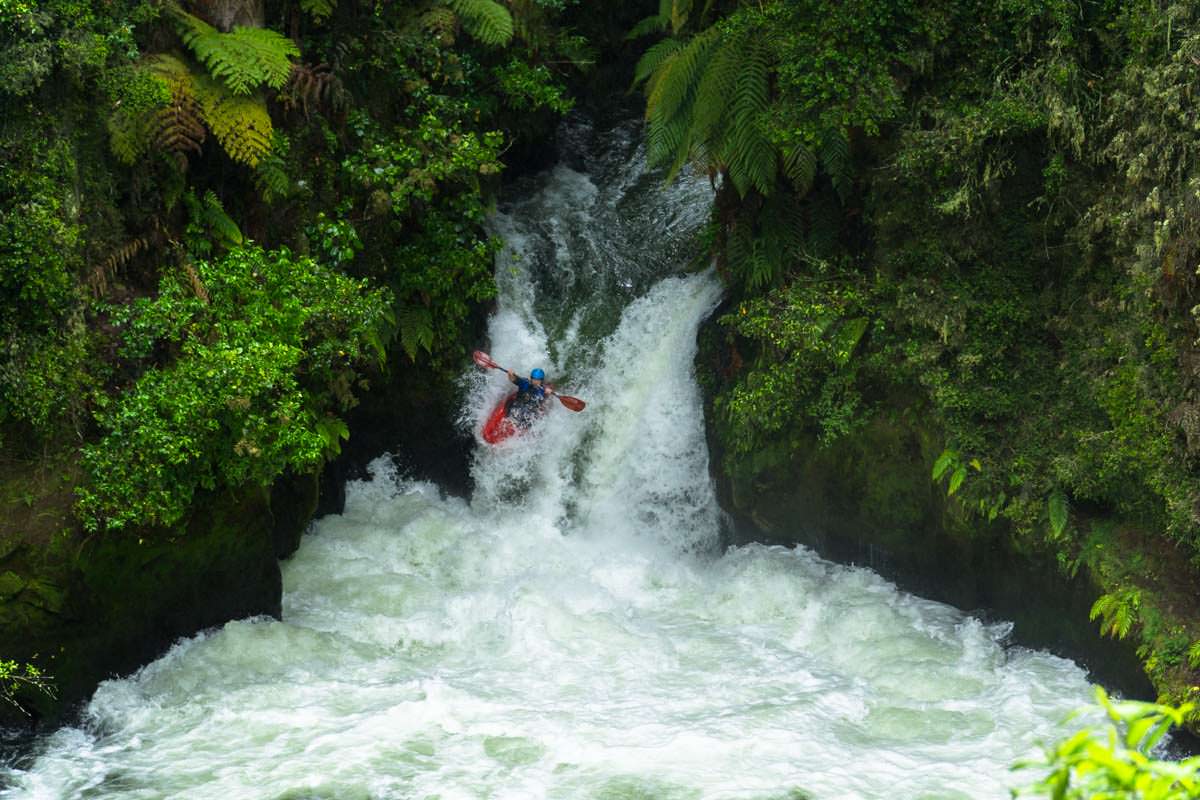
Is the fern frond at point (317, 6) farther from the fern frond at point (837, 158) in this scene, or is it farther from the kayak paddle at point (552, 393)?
the fern frond at point (837, 158)

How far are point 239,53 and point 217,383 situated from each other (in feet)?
9.00

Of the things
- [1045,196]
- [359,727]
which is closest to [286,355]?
[359,727]

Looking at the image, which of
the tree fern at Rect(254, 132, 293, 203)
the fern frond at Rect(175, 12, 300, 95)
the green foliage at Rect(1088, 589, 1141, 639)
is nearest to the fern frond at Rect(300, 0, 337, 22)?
the fern frond at Rect(175, 12, 300, 95)

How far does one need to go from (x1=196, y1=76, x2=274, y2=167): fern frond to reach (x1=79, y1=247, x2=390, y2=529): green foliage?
0.79 m

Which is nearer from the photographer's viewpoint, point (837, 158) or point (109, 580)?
point (109, 580)

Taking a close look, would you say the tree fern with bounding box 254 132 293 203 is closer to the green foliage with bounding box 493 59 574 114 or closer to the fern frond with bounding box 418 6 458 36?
A: the fern frond with bounding box 418 6 458 36

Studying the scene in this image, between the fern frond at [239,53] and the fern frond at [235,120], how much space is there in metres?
0.09

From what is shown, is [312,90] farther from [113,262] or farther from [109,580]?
[109,580]

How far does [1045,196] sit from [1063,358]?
1.21 meters

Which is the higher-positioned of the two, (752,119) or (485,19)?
(485,19)

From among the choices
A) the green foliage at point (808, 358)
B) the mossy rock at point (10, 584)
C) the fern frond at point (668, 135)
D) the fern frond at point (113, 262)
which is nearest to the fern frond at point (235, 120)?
the fern frond at point (113, 262)

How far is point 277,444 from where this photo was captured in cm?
839

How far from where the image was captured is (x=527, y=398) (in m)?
11.7

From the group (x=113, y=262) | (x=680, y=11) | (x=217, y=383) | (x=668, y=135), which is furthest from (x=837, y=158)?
(x=113, y=262)
